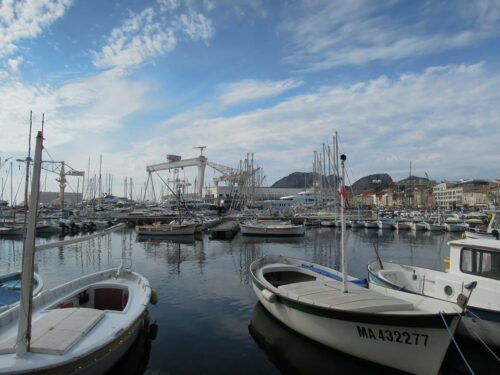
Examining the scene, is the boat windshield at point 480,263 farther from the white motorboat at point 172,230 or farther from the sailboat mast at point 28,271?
the white motorboat at point 172,230

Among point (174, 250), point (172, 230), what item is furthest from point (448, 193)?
point (174, 250)

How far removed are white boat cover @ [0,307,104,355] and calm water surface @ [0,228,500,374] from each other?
169 centimetres

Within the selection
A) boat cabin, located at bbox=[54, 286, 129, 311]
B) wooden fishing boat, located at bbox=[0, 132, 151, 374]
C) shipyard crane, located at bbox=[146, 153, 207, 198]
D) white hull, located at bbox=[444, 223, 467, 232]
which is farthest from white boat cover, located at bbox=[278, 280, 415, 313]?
shipyard crane, located at bbox=[146, 153, 207, 198]

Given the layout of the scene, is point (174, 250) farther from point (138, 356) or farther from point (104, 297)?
point (138, 356)

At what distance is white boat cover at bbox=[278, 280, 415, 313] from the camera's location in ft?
28.0

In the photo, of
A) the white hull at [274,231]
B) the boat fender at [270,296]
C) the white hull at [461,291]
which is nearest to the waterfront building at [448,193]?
the white hull at [274,231]

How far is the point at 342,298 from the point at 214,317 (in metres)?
5.83

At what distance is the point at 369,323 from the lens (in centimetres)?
824

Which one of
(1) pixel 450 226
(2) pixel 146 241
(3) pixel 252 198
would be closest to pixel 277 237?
(2) pixel 146 241

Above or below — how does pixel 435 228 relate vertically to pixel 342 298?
below

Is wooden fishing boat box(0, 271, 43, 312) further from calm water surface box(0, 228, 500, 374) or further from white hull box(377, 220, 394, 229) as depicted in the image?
white hull box(377, 220, 394, 229)

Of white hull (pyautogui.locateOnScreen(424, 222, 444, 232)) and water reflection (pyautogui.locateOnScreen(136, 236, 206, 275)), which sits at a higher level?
white hull (pyautogui.locateOnScreen(424, 222, 444, 232))

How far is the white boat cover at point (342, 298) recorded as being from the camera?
28.0 feet

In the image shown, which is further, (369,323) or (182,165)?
(182,165)
